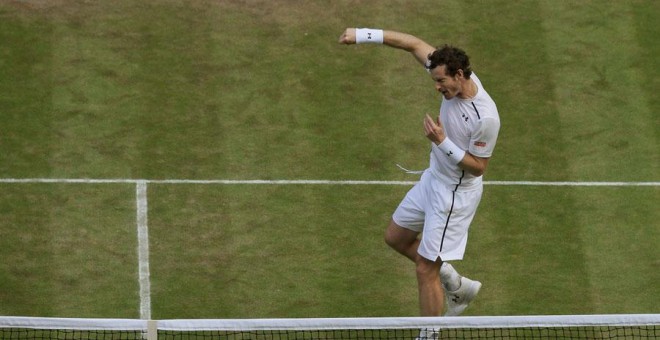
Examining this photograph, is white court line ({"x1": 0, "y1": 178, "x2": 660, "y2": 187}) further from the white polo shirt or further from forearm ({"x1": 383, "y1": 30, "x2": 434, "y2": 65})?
the white polo shirt

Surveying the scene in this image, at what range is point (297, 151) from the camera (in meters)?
16.2

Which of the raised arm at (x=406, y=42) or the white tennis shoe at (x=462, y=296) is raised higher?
the raised arm at (x=406, y=42)

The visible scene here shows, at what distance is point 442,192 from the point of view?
12.8 metres

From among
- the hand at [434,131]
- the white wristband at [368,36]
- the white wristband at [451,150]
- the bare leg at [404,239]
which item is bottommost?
the bare leg at [404,239]

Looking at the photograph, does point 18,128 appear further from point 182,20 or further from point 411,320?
point 411,320

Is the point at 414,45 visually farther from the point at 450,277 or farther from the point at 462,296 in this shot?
the point at 462,296

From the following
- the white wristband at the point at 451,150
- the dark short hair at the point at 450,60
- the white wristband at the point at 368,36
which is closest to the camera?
the dark short hair at the point at 450,60

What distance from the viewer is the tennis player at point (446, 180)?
40.4 ft

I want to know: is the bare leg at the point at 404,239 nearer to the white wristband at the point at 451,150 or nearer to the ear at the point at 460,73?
the white wristband at the point at 451,150

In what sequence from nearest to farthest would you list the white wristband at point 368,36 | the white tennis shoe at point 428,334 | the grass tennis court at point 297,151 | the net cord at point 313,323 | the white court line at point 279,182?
the net cord at point 313,323, the white tennis shoe at point 428,334, the white wristband at point 368,36, the grass tennis court at point 297,151, the white court line at point 279,182

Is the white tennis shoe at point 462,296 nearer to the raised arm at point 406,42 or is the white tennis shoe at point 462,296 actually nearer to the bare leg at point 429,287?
the bare leg at point 429,287

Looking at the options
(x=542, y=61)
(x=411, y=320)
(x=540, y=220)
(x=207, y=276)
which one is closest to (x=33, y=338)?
(x=207, y=276)

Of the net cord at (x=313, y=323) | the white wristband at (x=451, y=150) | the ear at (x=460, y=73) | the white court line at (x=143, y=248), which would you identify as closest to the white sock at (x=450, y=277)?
the white wristband at (x=451, y=150)

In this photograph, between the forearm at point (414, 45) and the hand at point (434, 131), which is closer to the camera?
the hand at point (434, 131)
